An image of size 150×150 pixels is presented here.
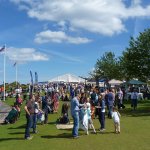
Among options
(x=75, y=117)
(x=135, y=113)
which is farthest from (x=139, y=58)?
(x=75, y=117)

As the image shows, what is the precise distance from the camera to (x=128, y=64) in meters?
49.1

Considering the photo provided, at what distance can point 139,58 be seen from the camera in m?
48.9

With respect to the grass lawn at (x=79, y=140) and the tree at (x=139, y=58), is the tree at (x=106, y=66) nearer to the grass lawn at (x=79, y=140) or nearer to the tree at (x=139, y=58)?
the tree at (x=139, y=58)

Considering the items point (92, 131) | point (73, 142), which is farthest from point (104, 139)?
point (92, 131)

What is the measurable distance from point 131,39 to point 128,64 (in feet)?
14.4

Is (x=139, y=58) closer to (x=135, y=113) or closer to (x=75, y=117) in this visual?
(x=135, y=113)

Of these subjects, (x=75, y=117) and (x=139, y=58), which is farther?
(x=139, y=58)

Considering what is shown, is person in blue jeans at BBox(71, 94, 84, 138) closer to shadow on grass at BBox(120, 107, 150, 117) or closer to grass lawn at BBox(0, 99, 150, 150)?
grass lawn at BBox(0, 99, 150, 150)

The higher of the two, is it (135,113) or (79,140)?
(135,113)

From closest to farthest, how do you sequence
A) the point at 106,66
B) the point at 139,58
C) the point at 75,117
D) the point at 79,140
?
the point at 79,140 < the point at 75,117 < the point at 139,58 < the point at 106,66

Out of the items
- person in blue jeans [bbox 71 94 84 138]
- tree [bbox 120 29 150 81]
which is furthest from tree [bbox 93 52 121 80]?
person in blue jeans [bbox 71 94 84 138]

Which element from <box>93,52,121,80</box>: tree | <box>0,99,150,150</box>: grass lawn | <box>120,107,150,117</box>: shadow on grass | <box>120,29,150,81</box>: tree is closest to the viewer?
<box>0,99,150,150</box>: grass lawn

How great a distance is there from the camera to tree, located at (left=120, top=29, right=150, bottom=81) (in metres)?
48.3

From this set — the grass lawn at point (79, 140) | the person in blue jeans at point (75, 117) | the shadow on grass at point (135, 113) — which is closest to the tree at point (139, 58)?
the shadow on grass at point (135, 113)
